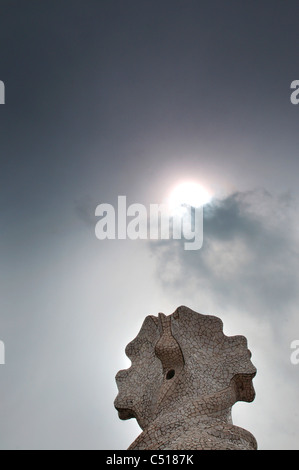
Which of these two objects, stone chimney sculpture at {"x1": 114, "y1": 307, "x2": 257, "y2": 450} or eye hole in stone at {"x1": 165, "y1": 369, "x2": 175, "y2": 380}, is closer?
stone chimney sculpture at {"x1": 114, "y1": 307, "x2": 257, "y2": 450}

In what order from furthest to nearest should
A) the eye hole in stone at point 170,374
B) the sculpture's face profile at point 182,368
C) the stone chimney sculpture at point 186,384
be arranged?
1. the eye hole in stone at point 170,374
2. the sculpture's face profile at point 182,368
3. the stone chimney sculpture at point 186,384

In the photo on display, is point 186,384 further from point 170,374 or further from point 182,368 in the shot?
point 170,374

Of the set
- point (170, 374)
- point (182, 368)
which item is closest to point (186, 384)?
point (182, 368)

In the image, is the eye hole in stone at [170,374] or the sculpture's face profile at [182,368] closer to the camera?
the sculpture's face profile at [182,368]

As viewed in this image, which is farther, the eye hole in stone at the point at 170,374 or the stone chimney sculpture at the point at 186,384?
the eye hole in stone at the point at 170,374

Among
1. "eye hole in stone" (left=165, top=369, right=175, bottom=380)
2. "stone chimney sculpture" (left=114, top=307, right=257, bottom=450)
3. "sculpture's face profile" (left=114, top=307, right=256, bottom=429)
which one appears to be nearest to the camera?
"stone chimney sculpture" (left=114, top=307, right=257, bottom=450)

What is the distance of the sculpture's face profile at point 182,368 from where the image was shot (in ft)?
34.0

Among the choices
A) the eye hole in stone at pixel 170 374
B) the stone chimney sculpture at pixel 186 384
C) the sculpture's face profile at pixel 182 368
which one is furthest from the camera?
the eye hole in stone at pixel 170 374

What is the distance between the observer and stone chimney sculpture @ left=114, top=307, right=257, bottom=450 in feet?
28.4

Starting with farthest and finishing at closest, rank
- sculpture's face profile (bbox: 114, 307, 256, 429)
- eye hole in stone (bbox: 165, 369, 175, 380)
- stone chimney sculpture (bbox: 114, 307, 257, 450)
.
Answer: eye hole in stone (bbox: 165, 369, 175, 380) < sculpture's face profile (bbox: 114, 307, 256, 429) < stone chimney sculpture (bbox: 114, 307, 257, 450)

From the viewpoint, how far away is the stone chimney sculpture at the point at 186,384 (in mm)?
8656
